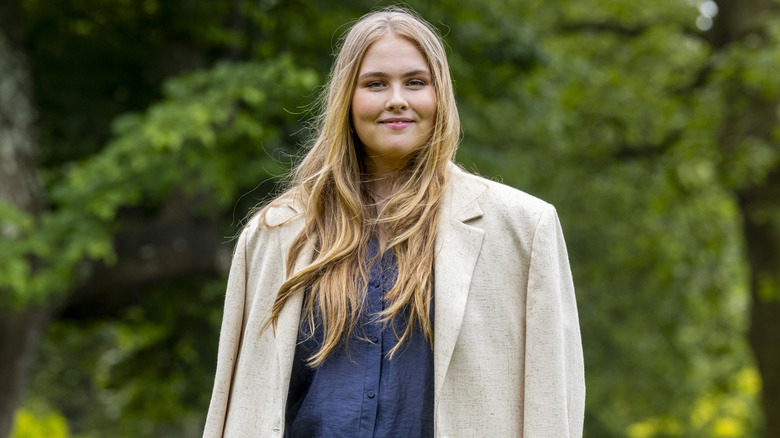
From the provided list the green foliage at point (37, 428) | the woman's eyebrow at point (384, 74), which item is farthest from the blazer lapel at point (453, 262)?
the green foliage at point (37, 428)

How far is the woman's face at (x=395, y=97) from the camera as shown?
253cm

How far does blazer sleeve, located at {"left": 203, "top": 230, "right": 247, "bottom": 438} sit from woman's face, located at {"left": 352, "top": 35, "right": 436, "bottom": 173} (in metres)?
0.49

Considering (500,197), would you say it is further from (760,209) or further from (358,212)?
(760,209)

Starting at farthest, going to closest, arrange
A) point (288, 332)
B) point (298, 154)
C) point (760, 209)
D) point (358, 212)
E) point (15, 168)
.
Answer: point (760, 209)
point (15, 168)
point (298, 154)
point (358, 212)
point (288, 332)

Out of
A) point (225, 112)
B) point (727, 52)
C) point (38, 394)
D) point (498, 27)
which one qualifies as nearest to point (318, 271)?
point (225, 112)

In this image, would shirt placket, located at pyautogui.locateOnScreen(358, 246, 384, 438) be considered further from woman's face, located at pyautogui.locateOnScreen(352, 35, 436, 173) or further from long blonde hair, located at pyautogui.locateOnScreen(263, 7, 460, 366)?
woman's face, located at pyautogui.locateOnScreen(352, 35, 436, 173)

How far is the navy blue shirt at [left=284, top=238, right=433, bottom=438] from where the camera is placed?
2.35 metres

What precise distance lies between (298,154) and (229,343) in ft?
9.13

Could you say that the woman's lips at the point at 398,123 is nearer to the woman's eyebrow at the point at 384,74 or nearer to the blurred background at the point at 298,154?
the woman's eyebrow at the point at 384,74

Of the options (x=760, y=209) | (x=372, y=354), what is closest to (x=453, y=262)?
(x=372, y=354)

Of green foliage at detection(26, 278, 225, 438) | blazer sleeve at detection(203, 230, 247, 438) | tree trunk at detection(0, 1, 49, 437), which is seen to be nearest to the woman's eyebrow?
blazer sleeve at detection(203, 230, 247, 438)

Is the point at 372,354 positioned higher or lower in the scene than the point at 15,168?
lower

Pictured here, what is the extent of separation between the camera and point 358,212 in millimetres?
2598

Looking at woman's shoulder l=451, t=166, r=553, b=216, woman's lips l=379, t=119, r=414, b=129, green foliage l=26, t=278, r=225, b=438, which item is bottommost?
green foliage l=26, t=278, r=225, b=438
